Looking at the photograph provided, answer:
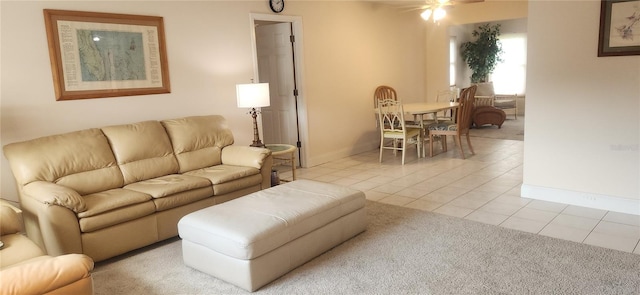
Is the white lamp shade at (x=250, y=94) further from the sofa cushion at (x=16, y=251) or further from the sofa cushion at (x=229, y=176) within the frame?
the sofa cushion at (x=16, y=251)

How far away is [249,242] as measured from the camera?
2492mm

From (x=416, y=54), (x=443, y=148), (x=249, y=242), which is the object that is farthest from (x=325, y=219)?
(x=416, y=54)

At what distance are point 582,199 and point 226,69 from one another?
3.70m

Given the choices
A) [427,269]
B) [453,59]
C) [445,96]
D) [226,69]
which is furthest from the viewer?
[453,59]

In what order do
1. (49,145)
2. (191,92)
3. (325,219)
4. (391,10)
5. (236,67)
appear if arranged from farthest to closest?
(391,10) < (236,67) < (191,92) < (49,145) < (325,219)

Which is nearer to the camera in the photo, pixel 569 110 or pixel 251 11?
pixel 569 110

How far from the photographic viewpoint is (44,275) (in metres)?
1.63

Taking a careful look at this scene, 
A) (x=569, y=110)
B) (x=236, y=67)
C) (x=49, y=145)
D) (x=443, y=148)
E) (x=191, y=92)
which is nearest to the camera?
(x=49, y=145)

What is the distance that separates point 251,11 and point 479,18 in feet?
15.3

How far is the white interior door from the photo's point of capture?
226 inches

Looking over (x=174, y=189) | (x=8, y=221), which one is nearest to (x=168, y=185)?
(x=174, y=189)

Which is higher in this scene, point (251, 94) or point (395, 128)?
point (251, 94)

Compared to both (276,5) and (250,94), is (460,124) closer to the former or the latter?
(276,5)

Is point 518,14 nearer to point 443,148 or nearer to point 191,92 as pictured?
point 443,148
